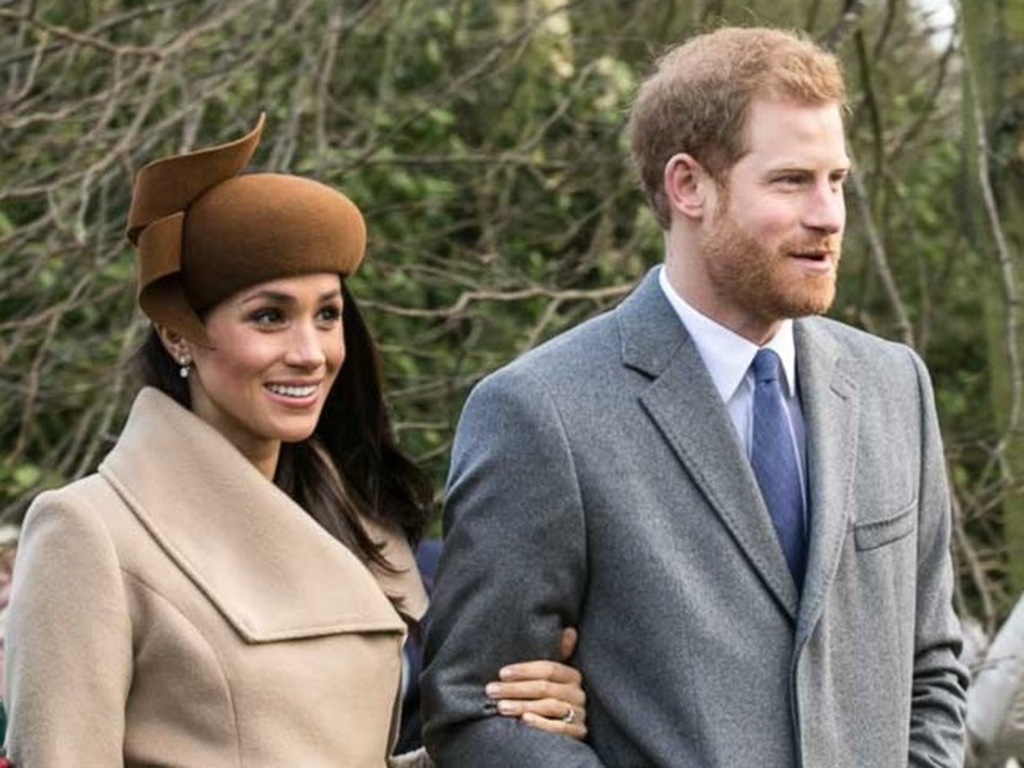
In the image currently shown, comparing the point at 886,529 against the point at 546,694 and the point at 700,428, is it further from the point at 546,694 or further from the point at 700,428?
the point at 546,694

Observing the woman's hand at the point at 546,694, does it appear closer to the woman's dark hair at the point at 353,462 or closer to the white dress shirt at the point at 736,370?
the woman's dark hair at the point at 353,462

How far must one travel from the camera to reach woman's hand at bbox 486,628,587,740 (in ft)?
12.3

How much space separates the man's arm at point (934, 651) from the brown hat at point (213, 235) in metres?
0.90

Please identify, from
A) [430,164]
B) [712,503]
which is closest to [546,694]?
[712,503]

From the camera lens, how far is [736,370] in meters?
3.85

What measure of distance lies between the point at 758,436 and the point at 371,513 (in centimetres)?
55

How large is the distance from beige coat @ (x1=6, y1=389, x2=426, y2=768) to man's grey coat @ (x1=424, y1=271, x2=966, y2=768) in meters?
0.15

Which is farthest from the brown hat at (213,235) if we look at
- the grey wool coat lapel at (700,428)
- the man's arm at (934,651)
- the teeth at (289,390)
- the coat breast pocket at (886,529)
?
the man's arm at (934,651)

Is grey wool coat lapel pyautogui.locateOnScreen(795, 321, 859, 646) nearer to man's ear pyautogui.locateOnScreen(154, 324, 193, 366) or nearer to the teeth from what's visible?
the teeth

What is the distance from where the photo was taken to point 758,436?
151 inches

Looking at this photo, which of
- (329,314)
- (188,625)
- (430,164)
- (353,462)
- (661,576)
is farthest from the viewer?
(430,164)

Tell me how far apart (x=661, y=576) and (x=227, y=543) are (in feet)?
1.86

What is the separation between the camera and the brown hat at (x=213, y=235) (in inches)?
146

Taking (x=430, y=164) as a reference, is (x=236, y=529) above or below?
above
